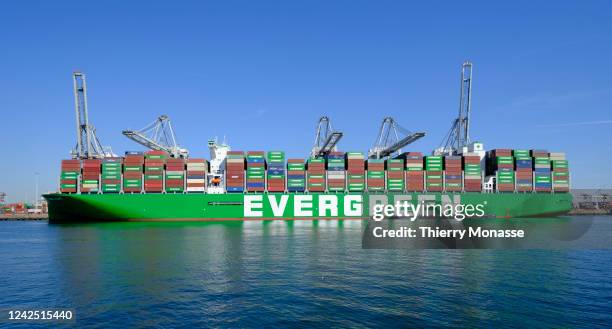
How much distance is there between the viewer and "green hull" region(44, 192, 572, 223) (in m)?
63.7

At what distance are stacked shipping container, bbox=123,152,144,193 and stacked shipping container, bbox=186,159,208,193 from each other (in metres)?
8.33

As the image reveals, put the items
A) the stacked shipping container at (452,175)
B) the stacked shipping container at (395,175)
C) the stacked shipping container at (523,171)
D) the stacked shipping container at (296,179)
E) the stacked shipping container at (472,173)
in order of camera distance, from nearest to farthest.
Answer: the stacked shipping container at (296,179) → the stacked shipping container at (395,175) → the stacked shipping container at (452,175) → the stacked shipping container at (472,173) → the stacked shipping container at (523,171)

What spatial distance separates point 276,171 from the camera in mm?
70375

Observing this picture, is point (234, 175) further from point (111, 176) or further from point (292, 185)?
point (111, 176)

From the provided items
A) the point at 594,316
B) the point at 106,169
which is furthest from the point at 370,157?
the point at 594,316

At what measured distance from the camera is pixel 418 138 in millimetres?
70250

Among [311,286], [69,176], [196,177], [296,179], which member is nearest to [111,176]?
[69,176]

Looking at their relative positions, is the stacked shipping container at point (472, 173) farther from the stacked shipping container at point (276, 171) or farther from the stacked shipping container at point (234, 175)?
the stacked shipping container at point (234, 175)

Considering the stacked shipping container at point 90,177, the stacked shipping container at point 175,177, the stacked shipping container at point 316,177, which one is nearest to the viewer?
the stacked shipping container at point 90,177

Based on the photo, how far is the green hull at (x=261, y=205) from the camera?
63688 millimetres

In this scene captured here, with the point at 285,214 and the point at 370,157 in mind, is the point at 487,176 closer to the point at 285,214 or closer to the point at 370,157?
the point at 370,157

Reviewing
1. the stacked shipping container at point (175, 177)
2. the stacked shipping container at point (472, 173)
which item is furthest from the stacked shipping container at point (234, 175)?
the stacked shipping container at point (472, 173)

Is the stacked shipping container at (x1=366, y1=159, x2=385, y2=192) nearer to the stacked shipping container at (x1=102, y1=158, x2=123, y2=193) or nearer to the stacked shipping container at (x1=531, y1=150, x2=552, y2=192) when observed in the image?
the stacked shipping container at (x1=531, y1=150, x2=552, y2=192)

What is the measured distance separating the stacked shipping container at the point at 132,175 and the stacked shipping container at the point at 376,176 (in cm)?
4289
